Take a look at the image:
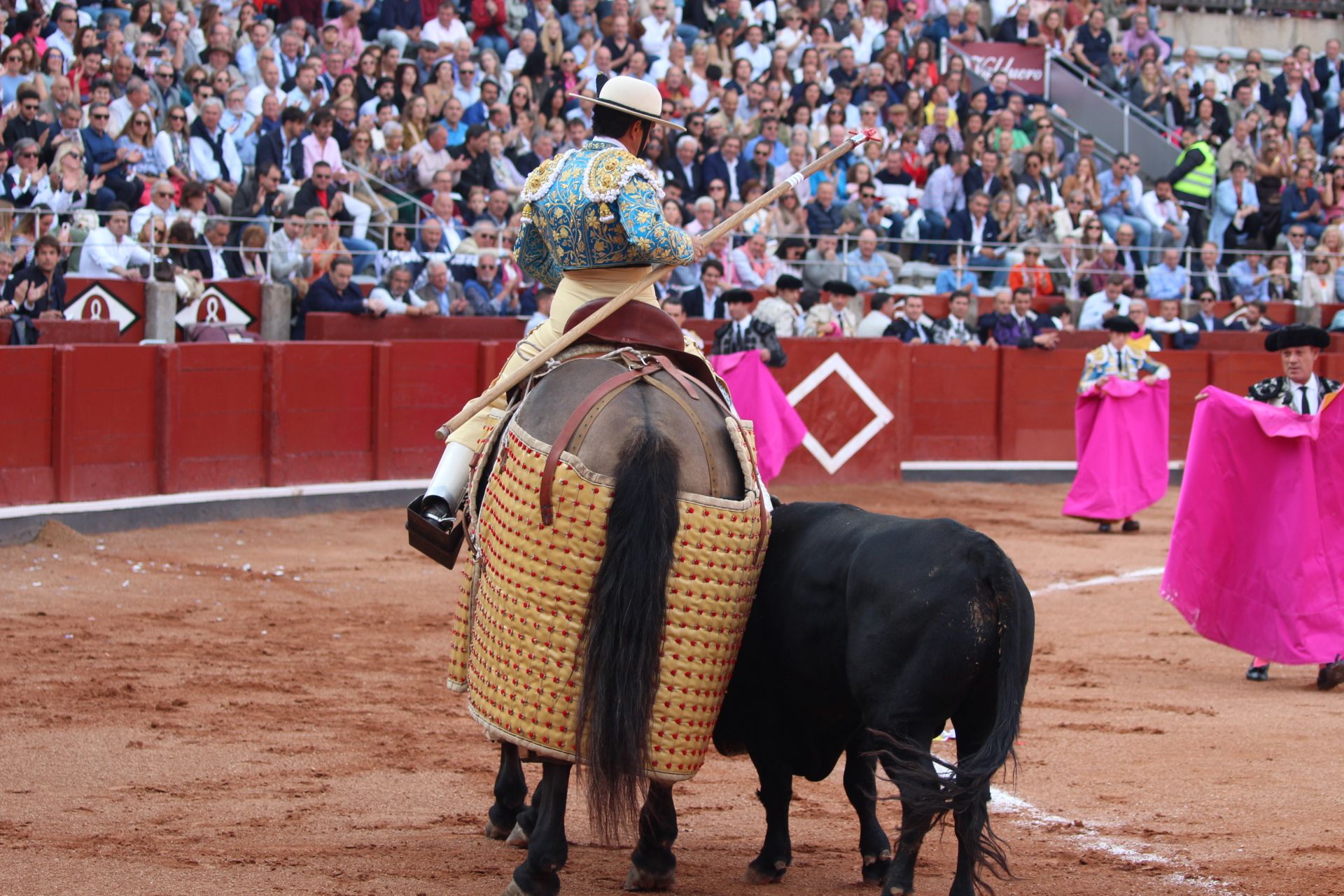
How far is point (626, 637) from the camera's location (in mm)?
3486

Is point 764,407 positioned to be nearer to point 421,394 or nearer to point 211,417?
point 421,394

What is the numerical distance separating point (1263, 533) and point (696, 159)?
8.03 m

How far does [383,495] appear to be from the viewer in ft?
35.8

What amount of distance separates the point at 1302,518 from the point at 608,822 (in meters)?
3.91

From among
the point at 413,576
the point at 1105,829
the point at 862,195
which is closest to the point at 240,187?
the point at 413,576

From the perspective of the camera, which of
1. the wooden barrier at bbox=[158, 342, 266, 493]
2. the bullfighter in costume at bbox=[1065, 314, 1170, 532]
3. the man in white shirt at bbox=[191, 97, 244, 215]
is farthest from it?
the man in white shirt at bbox=[191, 97, 244, 215]

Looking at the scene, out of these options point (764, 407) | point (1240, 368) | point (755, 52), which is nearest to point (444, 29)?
point (755, 52)

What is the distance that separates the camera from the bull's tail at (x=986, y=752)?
3.28m

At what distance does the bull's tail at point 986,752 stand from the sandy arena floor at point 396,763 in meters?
0.48

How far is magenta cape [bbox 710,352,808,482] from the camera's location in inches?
434

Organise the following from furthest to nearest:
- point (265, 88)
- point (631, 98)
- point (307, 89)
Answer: point (307, 89), point (265, 88), point (631, 98)

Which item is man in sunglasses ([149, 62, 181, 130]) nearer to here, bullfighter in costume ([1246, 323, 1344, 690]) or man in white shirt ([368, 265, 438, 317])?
man in white shirt ([368, 265, 438, 317])

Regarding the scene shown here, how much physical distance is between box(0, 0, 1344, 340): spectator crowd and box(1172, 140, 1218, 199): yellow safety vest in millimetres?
24

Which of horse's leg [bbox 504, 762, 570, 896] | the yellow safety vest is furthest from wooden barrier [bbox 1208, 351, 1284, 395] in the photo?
horse's leg [bbox 504, 762, 570, 896]
